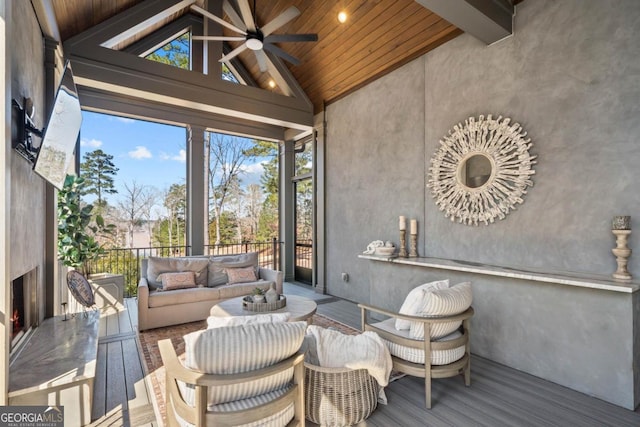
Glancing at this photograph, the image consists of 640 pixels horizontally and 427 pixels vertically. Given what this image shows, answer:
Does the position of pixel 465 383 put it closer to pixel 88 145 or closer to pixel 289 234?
pixel 289 234

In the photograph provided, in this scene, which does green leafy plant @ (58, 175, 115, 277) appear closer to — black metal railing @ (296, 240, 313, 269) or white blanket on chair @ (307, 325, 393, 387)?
black metal railing @ (296, 240, 313, 269)

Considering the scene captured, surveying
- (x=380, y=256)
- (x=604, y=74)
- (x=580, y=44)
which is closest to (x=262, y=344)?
(x=380, y=256)

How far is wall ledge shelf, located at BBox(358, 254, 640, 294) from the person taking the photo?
2.41 meters

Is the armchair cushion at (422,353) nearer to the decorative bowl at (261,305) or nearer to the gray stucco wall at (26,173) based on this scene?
the decorative bowl at (261,305)

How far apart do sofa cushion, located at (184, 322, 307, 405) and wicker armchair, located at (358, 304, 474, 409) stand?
1070 millimetres

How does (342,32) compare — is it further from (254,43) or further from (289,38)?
(254,43)

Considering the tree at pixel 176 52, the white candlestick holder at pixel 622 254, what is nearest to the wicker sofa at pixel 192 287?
the tree at pixel 176 52

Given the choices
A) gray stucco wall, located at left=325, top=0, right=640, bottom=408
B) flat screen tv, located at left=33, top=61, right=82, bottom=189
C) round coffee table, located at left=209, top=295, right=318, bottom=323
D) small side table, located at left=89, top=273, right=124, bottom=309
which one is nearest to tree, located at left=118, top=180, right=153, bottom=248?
small side table, located at left=89, top=273, right=124, bottom=309

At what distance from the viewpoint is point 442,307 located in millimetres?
2400

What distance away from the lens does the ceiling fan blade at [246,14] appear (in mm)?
3663

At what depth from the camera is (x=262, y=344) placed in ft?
5.36

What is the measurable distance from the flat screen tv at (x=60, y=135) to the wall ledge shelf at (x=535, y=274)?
12.5ft

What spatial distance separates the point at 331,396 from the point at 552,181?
2.86m

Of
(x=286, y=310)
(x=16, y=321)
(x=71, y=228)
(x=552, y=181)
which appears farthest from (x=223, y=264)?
(x=552, y=181)
